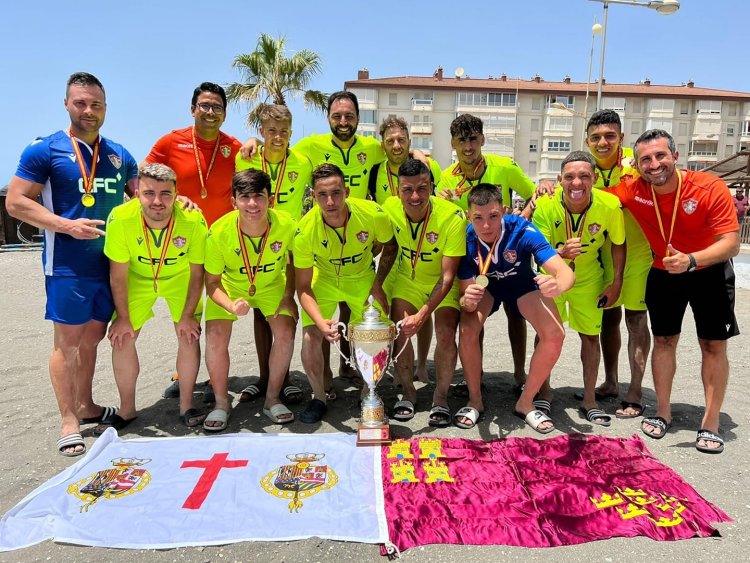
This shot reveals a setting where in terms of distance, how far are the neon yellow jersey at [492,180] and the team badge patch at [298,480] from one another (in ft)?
9.63

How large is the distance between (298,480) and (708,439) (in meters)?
3.26

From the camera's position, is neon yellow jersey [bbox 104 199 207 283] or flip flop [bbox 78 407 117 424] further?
flip flop [bbox 78 407 117 424]

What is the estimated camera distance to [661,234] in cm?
421

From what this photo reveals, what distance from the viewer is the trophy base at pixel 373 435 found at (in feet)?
13.3

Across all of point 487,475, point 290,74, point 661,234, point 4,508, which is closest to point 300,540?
point 487,475

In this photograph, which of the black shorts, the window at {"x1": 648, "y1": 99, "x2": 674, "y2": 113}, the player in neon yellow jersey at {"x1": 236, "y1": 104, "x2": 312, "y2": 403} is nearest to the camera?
the black shorts

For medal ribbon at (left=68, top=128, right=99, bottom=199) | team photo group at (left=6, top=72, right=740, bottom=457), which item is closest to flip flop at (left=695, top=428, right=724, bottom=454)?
team photo group at (left=6, top=72, right=740, bottom=457)

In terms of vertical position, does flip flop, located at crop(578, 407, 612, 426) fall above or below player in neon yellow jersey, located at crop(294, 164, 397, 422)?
below

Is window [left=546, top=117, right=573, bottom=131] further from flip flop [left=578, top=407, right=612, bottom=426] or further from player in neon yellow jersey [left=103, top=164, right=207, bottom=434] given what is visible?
player in neon yellow jersey [left=103, top=164, right=207, bottom=434]

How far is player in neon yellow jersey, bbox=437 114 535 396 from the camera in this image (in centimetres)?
500

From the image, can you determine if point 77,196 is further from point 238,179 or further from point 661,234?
point 661,234

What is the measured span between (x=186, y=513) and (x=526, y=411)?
2.96m

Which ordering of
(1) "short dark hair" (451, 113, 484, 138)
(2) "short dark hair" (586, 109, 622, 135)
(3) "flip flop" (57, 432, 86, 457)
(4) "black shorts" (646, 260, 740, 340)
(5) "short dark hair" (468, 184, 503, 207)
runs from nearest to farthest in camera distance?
(3) "flip flop" (57, 432, 86, 457) → (4) "black shorts" (646, 260, 740, 340) → (5) "short dark hair" (468, 184, 503, 207) → (2) "short dark hair" (586, 109, 622, 135) → (1) "short dark hair" (451, 113, 484, 138)

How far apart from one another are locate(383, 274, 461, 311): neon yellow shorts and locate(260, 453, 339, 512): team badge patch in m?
1.71
